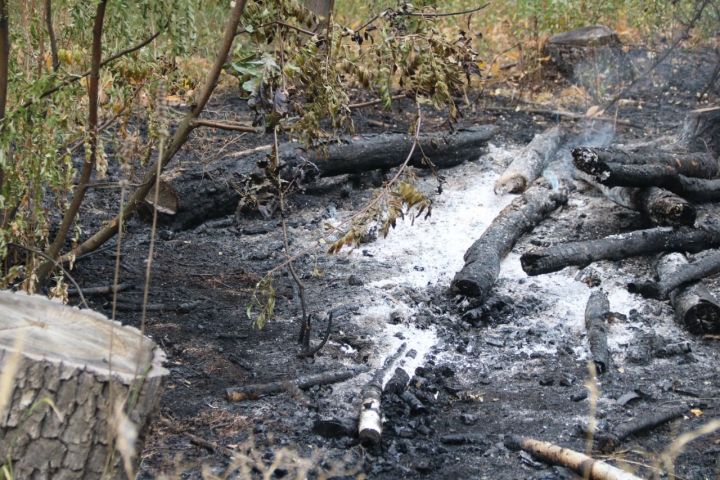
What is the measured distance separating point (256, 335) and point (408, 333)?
0.91 meters

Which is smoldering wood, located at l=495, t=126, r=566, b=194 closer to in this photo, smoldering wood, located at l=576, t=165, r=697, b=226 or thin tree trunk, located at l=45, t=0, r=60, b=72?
smoldering wood, located at l=576, t=165, r=697, b=226

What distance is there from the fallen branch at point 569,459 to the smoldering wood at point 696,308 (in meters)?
1.80

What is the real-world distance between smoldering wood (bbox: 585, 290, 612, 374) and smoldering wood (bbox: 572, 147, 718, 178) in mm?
1111

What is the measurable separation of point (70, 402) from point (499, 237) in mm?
4164

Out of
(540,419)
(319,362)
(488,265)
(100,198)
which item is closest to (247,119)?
(100,198)

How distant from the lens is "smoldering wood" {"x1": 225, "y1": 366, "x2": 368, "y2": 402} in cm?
446

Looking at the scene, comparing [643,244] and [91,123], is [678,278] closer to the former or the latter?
[643,244]

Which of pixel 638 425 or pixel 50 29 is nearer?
pixel 638 425

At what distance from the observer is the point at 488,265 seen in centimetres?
602

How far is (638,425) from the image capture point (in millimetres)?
4281

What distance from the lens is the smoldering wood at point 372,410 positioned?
159 inches

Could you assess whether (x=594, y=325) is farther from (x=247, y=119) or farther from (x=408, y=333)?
(x=247, y=119)

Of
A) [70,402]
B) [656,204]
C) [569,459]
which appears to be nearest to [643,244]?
[656,204]

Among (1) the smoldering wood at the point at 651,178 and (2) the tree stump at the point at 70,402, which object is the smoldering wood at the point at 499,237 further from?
(2) the tree stump at the point at 70,402
